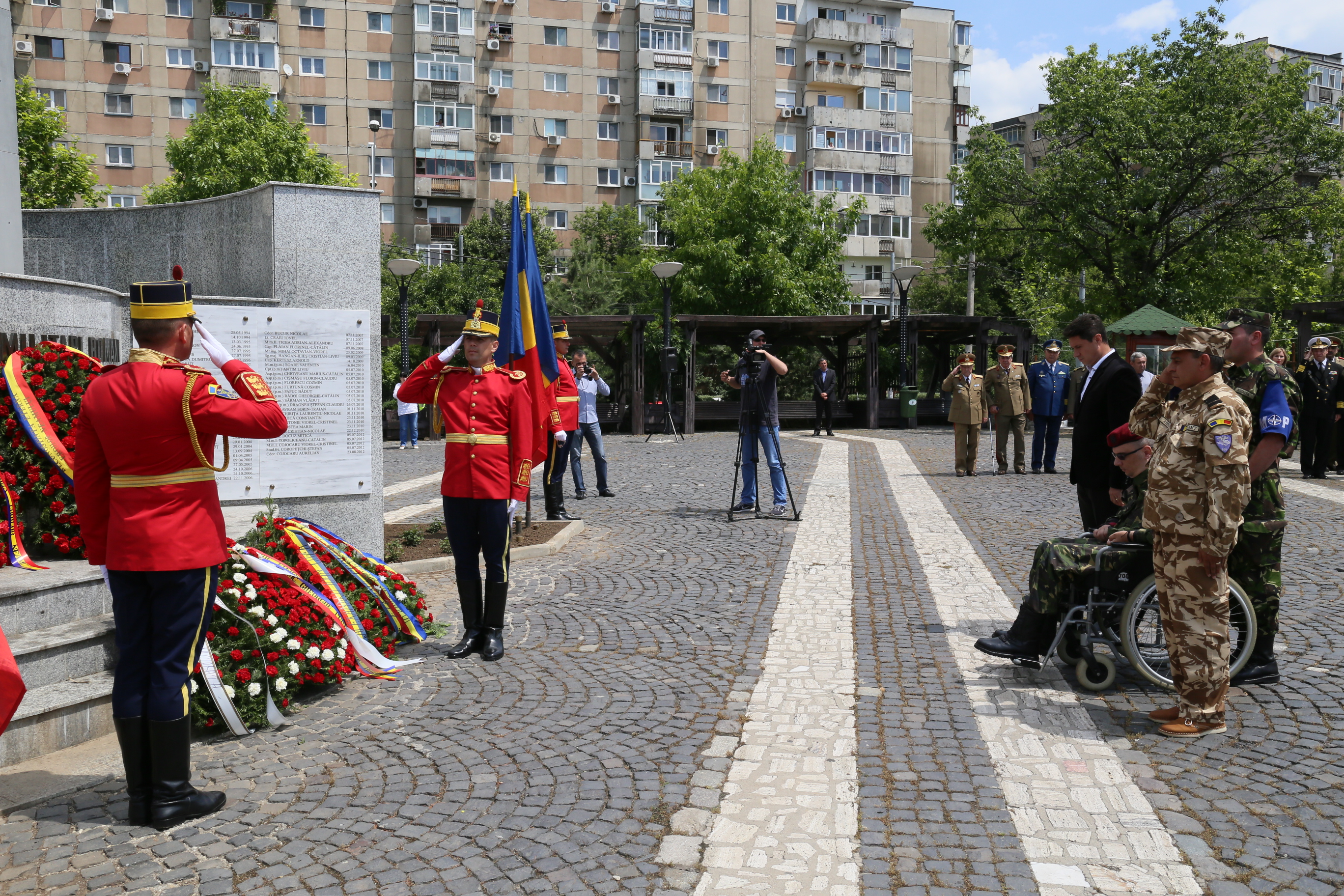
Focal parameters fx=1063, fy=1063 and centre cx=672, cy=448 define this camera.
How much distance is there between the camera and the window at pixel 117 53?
1971 inches

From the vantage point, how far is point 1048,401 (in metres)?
16.6

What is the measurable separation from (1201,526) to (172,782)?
4.36 meters

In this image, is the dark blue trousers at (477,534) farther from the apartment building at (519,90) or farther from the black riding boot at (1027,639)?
the apartment building at (519,90)

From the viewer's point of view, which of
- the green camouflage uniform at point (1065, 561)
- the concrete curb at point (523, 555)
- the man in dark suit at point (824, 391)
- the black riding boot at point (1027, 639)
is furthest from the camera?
the man in dark suit at point (824, 391)

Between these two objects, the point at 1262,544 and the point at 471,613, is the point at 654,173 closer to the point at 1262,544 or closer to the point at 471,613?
the point at 471,613

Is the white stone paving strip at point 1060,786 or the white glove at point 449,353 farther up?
the white glove at point 449,353

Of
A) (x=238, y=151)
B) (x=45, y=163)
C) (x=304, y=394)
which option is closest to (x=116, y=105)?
(x=238, y=151)

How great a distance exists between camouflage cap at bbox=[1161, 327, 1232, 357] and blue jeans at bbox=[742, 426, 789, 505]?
264 inches

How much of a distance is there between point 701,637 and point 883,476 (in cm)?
1049

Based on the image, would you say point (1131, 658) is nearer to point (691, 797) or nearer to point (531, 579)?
point (691, 797)

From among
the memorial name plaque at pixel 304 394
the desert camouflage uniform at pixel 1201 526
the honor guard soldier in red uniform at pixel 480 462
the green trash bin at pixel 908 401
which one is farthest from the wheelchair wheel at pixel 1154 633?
the green trash bin at pixel 908 401

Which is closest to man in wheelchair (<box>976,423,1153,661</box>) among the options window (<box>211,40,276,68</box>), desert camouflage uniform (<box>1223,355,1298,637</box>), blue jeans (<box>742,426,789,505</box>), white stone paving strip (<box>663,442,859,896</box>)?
desert camouflage uniform (<box>1223,355,1298,637</box>)

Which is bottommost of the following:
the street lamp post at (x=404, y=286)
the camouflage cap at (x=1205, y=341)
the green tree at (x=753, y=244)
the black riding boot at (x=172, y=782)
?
the black riding boot at (x=172, y=782)

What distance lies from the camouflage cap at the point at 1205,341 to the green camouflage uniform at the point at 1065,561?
0.79 metres
